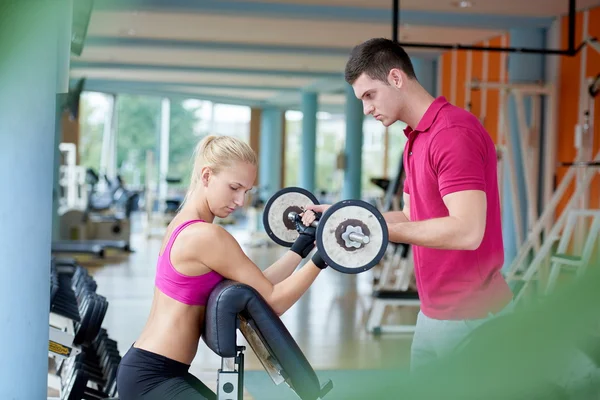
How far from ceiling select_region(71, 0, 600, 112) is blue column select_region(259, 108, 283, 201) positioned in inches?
131

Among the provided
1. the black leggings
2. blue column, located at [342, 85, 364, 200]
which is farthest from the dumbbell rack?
blue column, located at [342, 85, 364, 200]

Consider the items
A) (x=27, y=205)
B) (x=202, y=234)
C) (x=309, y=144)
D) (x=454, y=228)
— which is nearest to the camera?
(x=454, y=228)

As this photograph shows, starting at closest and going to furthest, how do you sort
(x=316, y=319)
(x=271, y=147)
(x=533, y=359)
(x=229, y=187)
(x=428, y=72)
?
(x=533, y=359) → (x=229, y=187) → (x=316, y=319) → (x=428, y=72) → (x=271, y=147)

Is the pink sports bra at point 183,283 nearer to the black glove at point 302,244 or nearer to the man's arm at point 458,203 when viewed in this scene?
the black glove at point 302,244

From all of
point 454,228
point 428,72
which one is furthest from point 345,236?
point 428,72

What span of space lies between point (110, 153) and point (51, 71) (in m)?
16.3

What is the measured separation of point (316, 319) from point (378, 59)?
15.0ft

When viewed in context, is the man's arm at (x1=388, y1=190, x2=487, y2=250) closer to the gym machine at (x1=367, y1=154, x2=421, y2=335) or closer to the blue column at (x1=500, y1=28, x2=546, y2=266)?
the gym machine at (x1=367, y1=154, x2=421, y2=335)

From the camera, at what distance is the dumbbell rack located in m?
2.85

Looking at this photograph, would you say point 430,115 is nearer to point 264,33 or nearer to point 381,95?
point 381,95

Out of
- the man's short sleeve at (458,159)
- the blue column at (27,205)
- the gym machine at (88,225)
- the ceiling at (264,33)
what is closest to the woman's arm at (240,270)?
the man's short sleeve at (458,159)

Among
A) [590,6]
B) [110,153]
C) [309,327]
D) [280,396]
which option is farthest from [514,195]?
[110,153]

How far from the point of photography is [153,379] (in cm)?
176

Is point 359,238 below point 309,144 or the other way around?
below
